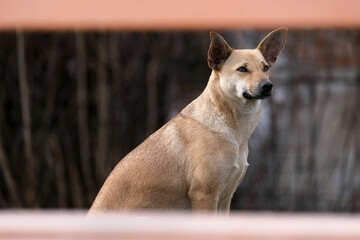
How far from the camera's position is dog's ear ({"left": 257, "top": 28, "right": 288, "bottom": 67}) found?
385cm

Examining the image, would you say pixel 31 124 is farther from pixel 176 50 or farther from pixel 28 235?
pixel 28 235

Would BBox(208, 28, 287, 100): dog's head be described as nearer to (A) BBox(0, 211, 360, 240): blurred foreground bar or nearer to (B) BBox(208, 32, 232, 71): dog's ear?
(B) BBox(208, 32, 232, 71): dog's ear

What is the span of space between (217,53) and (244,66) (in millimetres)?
193

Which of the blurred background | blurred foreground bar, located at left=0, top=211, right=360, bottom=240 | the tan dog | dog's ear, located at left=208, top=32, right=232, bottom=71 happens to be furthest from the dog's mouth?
the blurred background

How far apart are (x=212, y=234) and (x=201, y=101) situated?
2.10m

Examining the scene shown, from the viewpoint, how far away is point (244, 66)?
12.4 ft

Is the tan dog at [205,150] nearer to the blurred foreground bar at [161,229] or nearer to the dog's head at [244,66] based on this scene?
the dog's head at [244,66]

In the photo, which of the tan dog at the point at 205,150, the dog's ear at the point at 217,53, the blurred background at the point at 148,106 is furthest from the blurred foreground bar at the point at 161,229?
the blurred background at the point at 148,106

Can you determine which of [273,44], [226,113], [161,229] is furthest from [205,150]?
[161,229]

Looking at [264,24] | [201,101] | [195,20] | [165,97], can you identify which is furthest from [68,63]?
[201,101]

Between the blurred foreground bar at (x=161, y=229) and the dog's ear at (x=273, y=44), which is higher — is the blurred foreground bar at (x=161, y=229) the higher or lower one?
the lower one

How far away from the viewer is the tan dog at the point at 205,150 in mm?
3664

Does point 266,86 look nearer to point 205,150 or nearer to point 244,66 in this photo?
point 244,66

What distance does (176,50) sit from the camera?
305 inches
